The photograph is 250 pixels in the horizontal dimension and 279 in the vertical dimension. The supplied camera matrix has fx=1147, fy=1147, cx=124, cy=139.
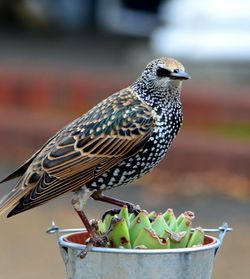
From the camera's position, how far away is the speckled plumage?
482cm

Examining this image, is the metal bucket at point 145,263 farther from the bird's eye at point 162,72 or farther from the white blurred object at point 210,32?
the white blurred object at point 210,32

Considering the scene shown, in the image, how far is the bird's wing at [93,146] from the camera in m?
4.81

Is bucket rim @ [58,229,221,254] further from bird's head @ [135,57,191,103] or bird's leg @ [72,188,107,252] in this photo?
bird's head @ [135,57,191,103]

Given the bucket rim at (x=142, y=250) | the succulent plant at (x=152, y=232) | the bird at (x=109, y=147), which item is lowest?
the bucket rim at (x=142, y=250)

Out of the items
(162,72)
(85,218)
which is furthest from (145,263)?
(162,72)

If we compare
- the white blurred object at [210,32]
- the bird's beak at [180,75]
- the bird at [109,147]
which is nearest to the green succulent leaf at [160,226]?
the bird at [109,147]

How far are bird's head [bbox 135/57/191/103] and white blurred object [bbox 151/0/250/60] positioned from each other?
10727mm

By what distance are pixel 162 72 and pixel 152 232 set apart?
0.92 metres

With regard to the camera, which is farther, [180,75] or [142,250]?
[180,75]

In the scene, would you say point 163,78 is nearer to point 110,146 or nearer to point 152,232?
point 110,146

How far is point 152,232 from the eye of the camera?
4.14 metres

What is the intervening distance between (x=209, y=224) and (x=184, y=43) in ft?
20.6

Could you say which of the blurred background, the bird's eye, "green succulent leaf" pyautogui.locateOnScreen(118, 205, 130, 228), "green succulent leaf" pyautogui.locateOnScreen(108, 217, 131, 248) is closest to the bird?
the bird's eye

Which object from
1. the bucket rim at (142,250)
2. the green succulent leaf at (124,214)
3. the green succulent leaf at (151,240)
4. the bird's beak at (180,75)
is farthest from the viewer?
the bird's beak at (180,75)
